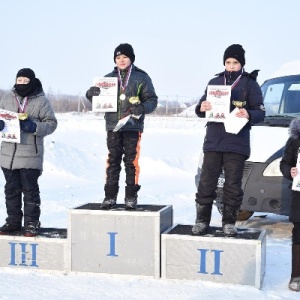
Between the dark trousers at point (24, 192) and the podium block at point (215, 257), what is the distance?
54.4 inches

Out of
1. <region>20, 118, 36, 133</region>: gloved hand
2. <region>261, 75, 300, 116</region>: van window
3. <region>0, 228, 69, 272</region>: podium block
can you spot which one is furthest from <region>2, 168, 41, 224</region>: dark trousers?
<region>261, 75, 300, 116</region>: van window

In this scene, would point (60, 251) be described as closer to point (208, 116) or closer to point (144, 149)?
point (208, 116)

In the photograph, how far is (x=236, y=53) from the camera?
4891 mm

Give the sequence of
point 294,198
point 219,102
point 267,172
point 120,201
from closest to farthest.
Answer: point 294,198 < point 219,102 < point 267,172 < point 120,201

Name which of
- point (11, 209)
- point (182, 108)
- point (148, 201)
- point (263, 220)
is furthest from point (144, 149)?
point (182, 108)

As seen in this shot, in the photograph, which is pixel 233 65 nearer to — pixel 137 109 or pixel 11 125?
pixel 137 109

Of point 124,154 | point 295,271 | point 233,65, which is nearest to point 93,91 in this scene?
point 124,154

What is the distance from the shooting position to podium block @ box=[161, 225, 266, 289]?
4.55 meters

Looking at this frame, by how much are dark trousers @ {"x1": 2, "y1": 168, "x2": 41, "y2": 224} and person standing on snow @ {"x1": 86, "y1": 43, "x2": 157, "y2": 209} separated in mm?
691

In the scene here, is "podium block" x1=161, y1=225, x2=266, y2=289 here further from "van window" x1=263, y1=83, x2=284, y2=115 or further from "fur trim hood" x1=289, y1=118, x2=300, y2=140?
"van window" x1=263, y1=83, x2=284, y2=115

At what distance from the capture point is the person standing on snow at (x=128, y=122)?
205 inches

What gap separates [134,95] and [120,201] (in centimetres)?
416

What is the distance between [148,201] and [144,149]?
10.2m

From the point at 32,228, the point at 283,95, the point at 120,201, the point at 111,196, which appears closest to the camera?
the point at 32,228
